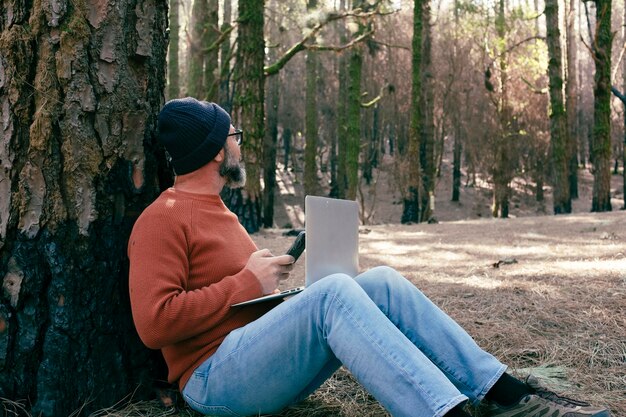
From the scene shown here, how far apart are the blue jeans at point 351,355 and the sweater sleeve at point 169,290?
0.41 ft

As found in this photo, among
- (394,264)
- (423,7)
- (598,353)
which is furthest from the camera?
(423,7)

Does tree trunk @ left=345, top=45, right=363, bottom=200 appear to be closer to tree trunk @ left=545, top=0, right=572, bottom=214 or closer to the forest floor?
tree trunk @ left=545, top=0, right=572, bottom=214

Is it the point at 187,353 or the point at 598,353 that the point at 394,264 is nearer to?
the point at 598,353

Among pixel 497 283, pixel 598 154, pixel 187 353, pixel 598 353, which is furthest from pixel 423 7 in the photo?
pixel 187 353

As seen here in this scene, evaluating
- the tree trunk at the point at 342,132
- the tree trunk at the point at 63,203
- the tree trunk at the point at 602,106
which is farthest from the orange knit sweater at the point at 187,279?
the tree trunk at the point at 342,132

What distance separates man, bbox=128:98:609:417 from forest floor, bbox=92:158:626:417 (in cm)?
40

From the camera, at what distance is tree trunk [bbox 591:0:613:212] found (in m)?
13.1

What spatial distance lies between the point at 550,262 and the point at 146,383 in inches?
164

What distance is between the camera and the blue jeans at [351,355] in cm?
196

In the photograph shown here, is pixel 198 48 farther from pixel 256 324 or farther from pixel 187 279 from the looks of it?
pixel 256 324

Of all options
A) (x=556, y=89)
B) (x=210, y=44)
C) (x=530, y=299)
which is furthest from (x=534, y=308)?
(x=556, y=89)

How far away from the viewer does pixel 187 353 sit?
230cm

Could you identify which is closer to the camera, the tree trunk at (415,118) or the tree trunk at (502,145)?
the tree trunk at (415,118)

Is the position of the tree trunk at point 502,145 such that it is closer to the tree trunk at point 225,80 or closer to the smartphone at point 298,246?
the tree trunk at point 225,80
